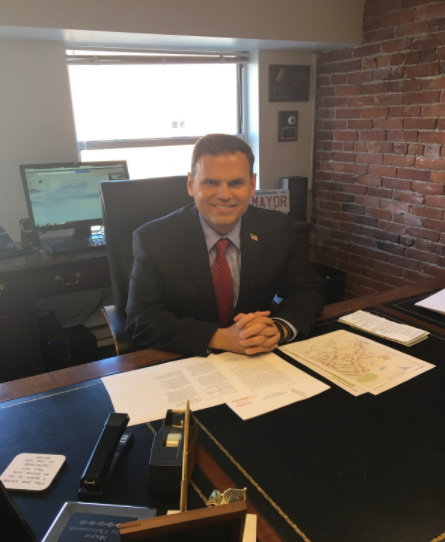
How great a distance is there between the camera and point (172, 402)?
3.30 ft

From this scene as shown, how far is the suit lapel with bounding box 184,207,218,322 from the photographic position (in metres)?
1.51

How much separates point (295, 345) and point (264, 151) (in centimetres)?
233

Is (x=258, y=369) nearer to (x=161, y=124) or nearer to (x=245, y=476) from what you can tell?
(x=245, y=476)

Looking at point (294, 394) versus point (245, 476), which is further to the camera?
point (294, 394)

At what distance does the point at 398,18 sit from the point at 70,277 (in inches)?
98.1

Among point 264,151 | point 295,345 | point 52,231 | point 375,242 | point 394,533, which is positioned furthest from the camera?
point 264,151

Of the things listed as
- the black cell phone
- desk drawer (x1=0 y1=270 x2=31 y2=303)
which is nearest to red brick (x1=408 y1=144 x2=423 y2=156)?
desk drawer (x1=0 y1=270 x2=31 y2=303)

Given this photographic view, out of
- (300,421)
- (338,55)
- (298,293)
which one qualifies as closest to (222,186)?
(298,293)

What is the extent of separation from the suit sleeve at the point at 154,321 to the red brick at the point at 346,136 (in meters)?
2.12

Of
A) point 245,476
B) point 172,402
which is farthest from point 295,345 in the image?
point 245,476

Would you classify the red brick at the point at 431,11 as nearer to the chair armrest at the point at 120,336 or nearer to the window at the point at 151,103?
the window at the point at 151,103

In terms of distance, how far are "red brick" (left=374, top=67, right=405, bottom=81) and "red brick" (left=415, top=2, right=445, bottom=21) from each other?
283 millimetres

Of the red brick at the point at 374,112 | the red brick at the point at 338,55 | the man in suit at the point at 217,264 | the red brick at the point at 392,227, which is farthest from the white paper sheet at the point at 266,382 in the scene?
the red brick at the point at 338,55

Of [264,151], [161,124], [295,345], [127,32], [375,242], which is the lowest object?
[375,242]
